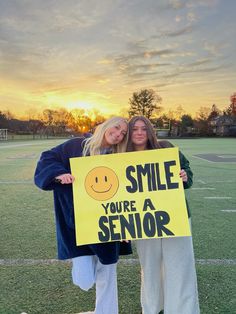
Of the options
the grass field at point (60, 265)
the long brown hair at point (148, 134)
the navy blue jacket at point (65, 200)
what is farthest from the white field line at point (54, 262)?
the long brown hair at point (148, 134)

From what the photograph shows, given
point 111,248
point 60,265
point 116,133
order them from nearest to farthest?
point 116,133, point 111,248, point 60,265

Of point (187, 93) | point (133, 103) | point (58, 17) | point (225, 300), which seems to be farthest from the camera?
point (133, 103)

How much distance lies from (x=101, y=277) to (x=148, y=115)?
71229 millimetres

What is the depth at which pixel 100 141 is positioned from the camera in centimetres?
228

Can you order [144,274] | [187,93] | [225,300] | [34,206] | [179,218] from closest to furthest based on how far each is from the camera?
[179,218], [144,274], [225,300], [34,206], [187,93]

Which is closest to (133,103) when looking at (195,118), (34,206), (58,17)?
(195,118)

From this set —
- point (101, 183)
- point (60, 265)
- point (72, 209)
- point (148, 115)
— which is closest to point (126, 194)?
point (101, 183)

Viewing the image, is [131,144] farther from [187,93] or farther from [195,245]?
[187,93]

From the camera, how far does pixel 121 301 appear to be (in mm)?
2904

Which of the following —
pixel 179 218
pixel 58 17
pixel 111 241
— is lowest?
pixel 111 241

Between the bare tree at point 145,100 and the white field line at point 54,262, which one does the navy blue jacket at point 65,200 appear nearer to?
the white field line at point 54,262

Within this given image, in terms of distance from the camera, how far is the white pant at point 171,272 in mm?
2285

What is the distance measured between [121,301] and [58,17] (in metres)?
15.2

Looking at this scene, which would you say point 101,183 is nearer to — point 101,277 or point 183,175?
point 183,175
